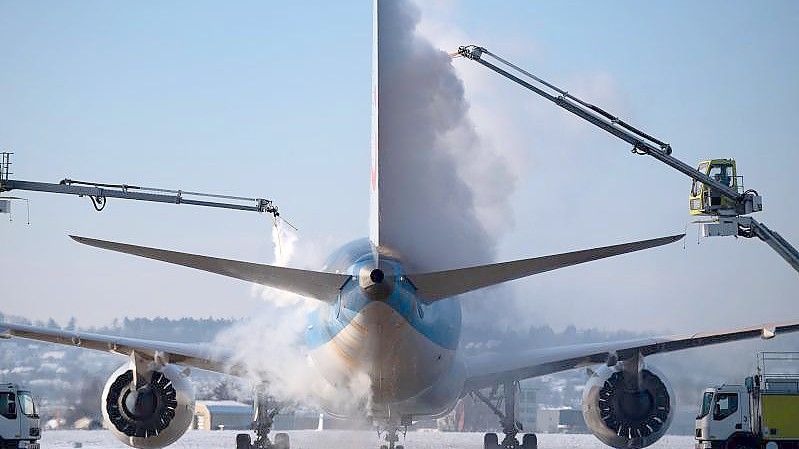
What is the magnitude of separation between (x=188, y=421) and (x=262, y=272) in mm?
13503

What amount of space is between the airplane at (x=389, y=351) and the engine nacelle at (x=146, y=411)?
3 centimetres

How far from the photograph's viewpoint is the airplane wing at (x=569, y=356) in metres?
37.4

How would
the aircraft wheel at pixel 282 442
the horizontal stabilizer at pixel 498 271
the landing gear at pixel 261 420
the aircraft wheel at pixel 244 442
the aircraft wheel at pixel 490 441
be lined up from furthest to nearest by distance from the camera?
the aircraft wheel at pixel 490 441
the aircraft wheel at pixel 282 442
the aircraft wheel at pixel 244 442
the landing gear at pixel 261 420
the horizontal stabilizer at pixel 498 271

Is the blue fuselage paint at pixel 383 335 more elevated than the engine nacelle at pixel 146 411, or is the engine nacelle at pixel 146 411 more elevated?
the blue fuselage paint at pixel 383 335

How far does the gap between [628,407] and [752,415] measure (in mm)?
4000

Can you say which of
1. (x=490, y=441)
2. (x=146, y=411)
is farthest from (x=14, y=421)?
(x=490, y=441)

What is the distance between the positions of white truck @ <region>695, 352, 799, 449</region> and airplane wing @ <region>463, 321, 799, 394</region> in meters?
2.00

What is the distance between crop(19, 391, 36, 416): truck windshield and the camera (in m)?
35.6

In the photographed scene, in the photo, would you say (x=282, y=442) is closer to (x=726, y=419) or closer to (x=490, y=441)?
(x=490, y=441)

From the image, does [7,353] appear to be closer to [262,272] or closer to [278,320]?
[278,320]

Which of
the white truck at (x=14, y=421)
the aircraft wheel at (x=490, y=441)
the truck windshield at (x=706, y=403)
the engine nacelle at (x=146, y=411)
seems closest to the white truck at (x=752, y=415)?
the truck windshield at (x=706, y=403)

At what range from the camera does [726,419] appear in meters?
35.2

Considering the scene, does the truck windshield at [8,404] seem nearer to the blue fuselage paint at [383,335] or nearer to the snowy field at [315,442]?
the snowy field at [315,442]

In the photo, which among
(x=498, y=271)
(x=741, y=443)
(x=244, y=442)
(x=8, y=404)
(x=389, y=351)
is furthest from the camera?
(x=244, y=442)
